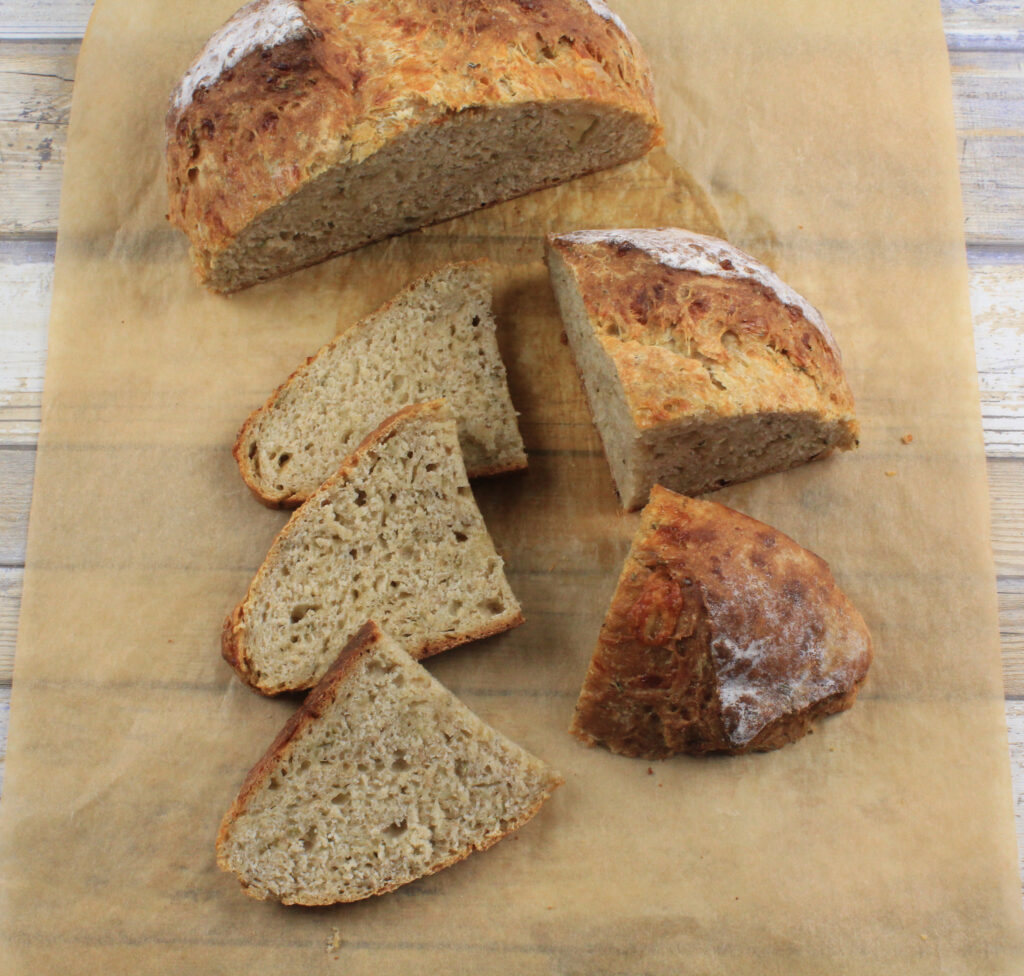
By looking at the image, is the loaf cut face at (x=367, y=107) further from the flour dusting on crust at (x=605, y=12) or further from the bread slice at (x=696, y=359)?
the bread slice at (x=696, y=359)

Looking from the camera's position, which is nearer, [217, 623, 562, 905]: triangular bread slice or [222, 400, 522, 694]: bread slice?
[217, 623, 562, 905]: triangular bread slice

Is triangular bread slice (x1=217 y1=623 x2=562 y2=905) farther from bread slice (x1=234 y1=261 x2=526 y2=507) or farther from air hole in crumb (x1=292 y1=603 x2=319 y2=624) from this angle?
bread slice (x1=234 y1=261 x2=526 y2=507)

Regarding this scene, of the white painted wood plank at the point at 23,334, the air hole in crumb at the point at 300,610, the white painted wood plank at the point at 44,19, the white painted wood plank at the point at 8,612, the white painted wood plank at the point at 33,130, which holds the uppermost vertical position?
the white painted wood plank at the point at 44,19

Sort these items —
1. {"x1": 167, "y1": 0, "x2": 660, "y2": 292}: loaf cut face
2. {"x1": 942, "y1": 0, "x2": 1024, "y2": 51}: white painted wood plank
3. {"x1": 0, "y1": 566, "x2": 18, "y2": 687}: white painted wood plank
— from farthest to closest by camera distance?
1. {"x1": 942, "y1": 0, "x2": 1024, "y2": 51}: white painted wood plank
2. {"x1": 0, "y1": 566, "x2": 18, "y2": 687}: white painted wood plank
3. {"x1": 167, "y1": 0, "x2": 660, "y2": 292}: loaf cut face

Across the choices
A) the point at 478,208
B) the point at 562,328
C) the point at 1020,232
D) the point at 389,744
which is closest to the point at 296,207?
the point at 478,208

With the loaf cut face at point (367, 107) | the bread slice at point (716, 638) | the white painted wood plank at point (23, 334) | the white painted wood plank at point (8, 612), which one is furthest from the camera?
the white painted wood plank at point (23, 334)

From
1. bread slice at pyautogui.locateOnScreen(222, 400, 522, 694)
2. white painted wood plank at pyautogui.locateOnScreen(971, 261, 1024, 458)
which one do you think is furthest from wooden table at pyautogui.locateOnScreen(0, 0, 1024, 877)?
bread slice at pyautogui.locateOnScreen(222, 400, 522, 694)

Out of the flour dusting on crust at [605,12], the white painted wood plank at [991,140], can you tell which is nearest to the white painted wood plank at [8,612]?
the flour dusting on crust at [605,12]
